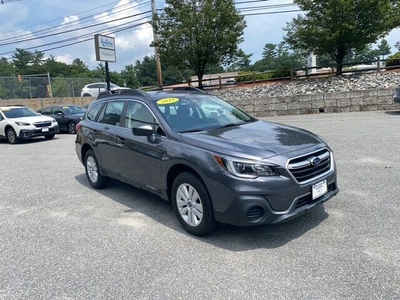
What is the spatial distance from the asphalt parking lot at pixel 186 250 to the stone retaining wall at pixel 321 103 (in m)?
11.0

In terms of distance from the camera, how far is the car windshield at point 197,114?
4332 millimetres

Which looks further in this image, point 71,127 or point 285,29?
point 285,29

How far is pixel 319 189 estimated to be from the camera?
3.64 metres

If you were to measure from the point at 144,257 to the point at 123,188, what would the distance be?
268 cm

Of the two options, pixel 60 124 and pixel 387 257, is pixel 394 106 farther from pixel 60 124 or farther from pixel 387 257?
pixel 60 124

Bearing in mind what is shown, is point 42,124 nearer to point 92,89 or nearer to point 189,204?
point 189,204

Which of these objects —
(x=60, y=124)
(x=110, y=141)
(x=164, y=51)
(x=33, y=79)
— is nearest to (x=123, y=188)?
(x=110, y=141)

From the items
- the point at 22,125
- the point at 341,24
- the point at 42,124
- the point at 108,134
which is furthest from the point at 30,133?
the point at 341,24

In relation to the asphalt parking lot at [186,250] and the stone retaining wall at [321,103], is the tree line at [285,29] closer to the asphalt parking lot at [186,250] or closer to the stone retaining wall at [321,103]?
the stone retaining wall at [321,103]

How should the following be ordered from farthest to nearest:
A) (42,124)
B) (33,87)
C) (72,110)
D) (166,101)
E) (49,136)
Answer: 1. (33,87)
2. (72,110)
3. (49,136)
4. (42,124)
5. (166,101)

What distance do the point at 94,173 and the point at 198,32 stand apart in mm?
16319

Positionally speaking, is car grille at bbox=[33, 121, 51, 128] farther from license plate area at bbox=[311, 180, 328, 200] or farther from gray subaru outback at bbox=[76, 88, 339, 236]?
license plate area at bbox=[311, 180, 328, 200]

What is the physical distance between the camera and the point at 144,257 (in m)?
3.43

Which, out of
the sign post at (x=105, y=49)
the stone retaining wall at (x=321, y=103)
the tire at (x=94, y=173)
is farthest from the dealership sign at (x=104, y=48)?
the tire at (x=94, y=173)
